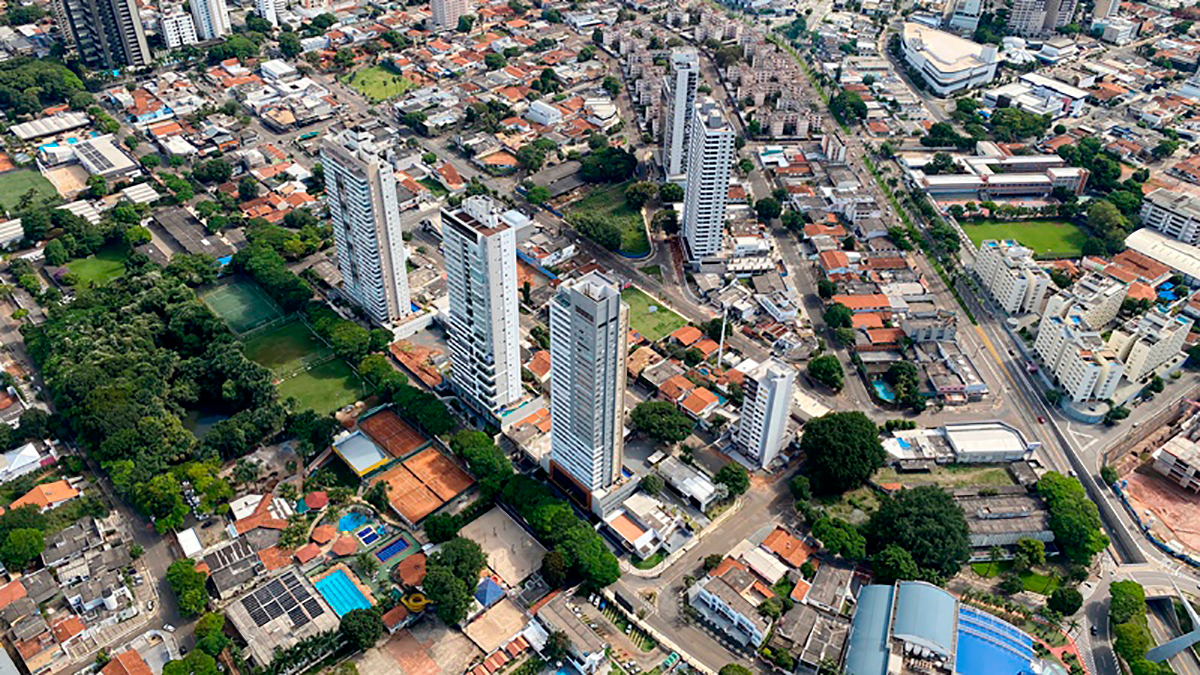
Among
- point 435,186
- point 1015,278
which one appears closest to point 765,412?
point 1015,278

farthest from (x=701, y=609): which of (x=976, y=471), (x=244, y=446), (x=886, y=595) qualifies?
(x=244, y=446)

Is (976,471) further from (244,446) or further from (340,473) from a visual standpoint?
(244,446)

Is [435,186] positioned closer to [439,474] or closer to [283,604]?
[439,474]

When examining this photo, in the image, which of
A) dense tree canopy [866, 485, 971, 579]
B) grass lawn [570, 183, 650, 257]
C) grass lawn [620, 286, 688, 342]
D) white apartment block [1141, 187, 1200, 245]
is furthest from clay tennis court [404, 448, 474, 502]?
white apartment block [1141, 187, 1200, 245]

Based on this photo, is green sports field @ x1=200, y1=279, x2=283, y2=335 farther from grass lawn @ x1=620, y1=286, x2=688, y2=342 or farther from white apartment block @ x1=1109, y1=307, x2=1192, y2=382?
white apartment block @ x1=1109, y1=307, x2=1192, y2=382

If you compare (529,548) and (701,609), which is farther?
(529,548)

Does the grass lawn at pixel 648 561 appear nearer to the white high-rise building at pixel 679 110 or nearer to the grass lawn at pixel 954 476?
the grass lawn at pixel 954 476
